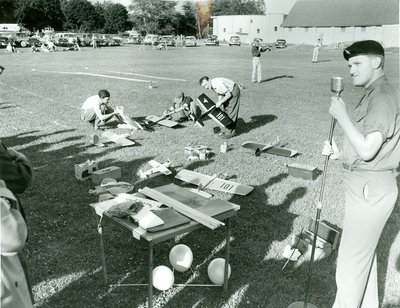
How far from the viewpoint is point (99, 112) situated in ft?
36.6

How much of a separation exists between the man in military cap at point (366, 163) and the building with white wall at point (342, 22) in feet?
192

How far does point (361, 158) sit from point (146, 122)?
9.12m

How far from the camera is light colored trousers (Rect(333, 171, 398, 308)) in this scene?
3105 mm

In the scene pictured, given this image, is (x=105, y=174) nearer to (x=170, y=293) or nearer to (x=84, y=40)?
(x=170, y=293)

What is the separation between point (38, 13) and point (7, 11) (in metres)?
7.15

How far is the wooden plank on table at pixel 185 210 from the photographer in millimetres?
3777

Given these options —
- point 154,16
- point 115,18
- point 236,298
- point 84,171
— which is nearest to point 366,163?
point 236,298

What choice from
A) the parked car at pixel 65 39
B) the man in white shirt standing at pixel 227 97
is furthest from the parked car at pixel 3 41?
the man in white shirt standing at pixel 227 97

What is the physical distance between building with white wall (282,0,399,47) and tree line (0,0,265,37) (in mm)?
23808

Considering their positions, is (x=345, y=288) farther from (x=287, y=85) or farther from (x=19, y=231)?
(x=287, y=85)

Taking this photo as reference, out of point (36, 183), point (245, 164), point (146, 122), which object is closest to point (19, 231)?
point (36, 183)

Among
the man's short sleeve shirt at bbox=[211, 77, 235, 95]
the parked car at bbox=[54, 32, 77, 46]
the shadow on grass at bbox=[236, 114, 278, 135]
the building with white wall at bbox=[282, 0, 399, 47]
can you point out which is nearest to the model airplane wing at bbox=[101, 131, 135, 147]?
the man's short sleeve shirt at bbox=[211, 77, 235, 95]

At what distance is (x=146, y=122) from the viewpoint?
11.7 metres

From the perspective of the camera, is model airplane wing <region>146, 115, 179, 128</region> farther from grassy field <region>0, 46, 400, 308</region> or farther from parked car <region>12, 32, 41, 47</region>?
parked car <region>12, 32, 41, 47</region>
